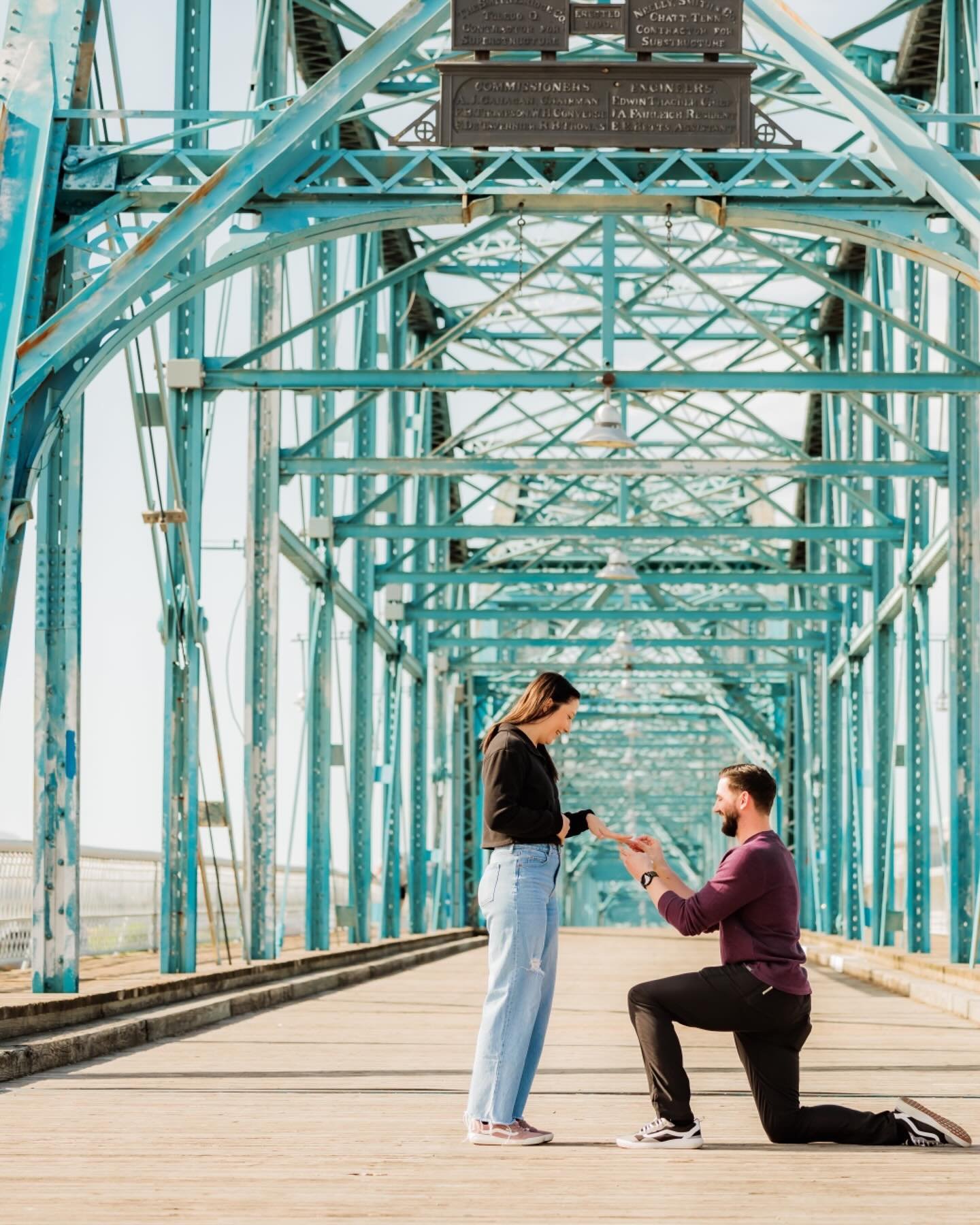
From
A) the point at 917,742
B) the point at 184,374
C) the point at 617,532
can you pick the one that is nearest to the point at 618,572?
the point at 617,532

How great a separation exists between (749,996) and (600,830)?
732 millimetres

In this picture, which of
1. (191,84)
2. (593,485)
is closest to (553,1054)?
(191,84)

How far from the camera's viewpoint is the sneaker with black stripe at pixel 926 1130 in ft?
21.9

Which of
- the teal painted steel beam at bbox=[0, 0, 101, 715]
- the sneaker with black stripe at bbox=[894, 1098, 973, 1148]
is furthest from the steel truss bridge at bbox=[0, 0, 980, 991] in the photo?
the sneaker with black stripe at bbox=[894, 1098, 973, 1148]

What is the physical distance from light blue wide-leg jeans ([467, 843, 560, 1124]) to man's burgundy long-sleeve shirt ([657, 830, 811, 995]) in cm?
42

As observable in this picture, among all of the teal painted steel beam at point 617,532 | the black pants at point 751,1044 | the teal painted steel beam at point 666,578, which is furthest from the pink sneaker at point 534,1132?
the teal painted steel beam at point 666,578

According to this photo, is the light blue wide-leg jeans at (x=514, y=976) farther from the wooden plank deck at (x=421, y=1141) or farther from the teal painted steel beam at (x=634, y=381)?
the teal painted steel beam at (x=634, y=381)

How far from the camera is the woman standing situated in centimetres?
655

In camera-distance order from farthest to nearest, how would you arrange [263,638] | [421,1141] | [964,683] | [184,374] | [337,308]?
1. [964,683]
2. [263,638]
3. [337,308]
4. [184,374]
5. [421,1141]

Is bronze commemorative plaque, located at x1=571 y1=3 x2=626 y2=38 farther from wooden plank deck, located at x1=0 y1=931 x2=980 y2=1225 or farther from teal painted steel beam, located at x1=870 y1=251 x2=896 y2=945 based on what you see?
teal painted steel beam, located at x1=870 y1=251 x2=896 y2=945

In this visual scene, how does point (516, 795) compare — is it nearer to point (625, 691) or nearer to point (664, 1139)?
point (664, 1139)

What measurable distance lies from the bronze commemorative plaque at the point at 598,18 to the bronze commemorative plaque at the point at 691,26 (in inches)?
4.2

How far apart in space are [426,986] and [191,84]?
8.65m

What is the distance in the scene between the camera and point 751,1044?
6645mm
